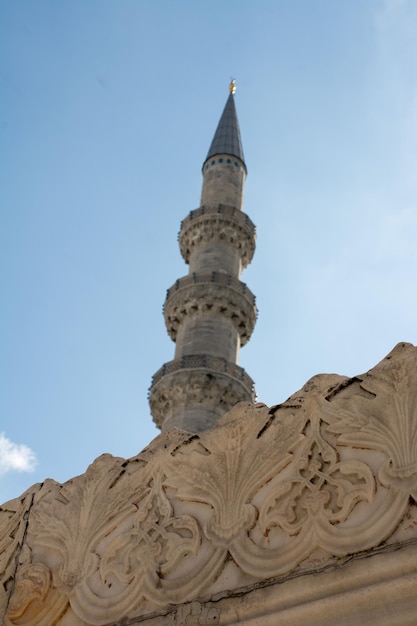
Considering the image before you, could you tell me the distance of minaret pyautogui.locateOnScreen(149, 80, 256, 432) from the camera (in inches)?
573

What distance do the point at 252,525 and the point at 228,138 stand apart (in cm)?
2129

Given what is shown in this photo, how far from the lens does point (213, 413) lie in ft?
47.7

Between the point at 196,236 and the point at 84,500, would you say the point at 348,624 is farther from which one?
the point at 196,236

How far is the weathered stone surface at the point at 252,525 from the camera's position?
6.43 ft

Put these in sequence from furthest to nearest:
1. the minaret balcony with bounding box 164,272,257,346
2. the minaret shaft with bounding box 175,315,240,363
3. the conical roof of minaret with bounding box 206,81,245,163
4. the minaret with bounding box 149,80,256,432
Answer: the conical roof of minaret with bounding box 206,81,245,163, the minaret balcony with bounding box 164,272,257,346, the minaret shaft with bounding box 175,315,240,363, the minaret with bounding box 149,80,256,432

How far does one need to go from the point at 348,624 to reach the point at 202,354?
13.1 meters

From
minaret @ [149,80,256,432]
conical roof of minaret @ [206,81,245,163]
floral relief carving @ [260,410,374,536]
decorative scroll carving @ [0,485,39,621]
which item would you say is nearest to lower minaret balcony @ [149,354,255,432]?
minaret @ [149,80,256,432]

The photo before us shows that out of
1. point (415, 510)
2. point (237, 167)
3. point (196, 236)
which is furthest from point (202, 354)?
point (415, 510)

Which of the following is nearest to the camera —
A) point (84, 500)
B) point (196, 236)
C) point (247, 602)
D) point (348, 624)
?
point (348, 624)

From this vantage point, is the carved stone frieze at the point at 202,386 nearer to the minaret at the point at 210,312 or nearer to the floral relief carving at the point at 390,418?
the minaret at the point at 210,312

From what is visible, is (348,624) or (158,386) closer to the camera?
(348,624)

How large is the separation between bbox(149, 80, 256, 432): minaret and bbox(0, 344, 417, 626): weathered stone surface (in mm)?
10986

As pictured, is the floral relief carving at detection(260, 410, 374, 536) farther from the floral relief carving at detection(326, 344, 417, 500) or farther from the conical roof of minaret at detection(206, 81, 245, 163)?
the conical roof of minaret at detection(206, 81, 245, 163)

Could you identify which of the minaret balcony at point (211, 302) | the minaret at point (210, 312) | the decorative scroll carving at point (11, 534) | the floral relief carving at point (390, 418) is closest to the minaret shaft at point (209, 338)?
the minaret at point (210, 312)
